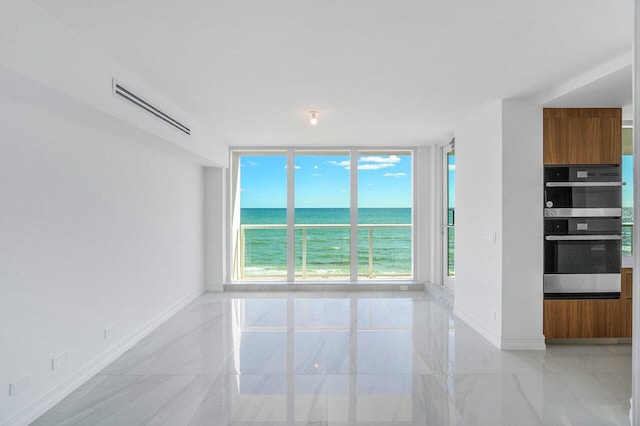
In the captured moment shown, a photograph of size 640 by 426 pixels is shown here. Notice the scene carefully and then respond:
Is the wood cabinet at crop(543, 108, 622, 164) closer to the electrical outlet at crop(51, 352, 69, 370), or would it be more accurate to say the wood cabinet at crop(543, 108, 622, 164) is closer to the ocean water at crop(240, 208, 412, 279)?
the electrical outlet at crop(51, 352, 69, 370)

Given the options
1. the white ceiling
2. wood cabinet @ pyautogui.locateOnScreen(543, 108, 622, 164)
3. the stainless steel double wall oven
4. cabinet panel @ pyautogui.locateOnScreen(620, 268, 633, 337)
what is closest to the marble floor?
cabinet panel @ pyautogui.locateOnScreen(620, 268, 633, 337)

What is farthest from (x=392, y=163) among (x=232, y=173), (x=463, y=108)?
(x=463, y=108)

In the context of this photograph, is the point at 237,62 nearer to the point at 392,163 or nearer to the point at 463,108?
the point at 463,108

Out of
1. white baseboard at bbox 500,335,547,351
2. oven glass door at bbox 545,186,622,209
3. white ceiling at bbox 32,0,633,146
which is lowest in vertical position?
white baseboard at bbox 500,335,547,351

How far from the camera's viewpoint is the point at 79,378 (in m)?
3.05

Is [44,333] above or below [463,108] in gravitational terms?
below

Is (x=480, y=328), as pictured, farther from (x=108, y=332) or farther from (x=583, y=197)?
(x=108, y=332)

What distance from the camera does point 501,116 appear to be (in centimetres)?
388

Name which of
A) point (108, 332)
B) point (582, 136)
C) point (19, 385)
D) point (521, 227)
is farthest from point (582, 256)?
point (19, 385)

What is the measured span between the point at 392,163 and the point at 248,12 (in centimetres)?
1467

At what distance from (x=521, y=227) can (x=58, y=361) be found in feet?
13.2

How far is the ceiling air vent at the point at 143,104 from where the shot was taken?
9.63 feet

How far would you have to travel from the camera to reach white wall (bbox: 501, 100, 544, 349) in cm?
387

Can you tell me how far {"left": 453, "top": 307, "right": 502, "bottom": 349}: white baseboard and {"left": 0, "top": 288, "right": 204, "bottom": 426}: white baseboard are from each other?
3557 millimetres
